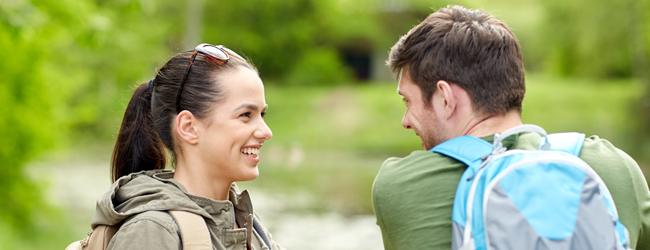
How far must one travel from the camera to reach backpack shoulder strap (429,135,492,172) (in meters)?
1.70

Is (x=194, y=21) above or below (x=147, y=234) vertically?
above

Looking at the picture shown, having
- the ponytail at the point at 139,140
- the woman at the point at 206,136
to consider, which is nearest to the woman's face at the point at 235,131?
the woman at the point at 206,136

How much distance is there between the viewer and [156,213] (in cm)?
185

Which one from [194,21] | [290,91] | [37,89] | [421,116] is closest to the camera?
[421,116]

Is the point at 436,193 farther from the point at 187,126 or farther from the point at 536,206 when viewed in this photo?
the point at 187,126

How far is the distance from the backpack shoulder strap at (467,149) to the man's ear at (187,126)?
789 millimetres

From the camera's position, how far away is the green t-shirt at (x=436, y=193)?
1712 millimetres

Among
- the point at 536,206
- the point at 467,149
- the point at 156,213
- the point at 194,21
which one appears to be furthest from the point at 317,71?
the point at 536,206

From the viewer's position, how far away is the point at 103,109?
92.8ft

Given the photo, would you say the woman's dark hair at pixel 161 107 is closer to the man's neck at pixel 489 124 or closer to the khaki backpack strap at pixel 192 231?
the khaki backpack strap at pixel 192 231

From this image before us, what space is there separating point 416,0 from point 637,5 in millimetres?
13118

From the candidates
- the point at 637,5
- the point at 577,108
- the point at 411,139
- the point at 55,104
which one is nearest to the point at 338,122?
the point at 411,139

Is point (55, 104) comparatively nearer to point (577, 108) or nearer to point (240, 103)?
point (240, 103)

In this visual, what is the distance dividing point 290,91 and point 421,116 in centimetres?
2893
